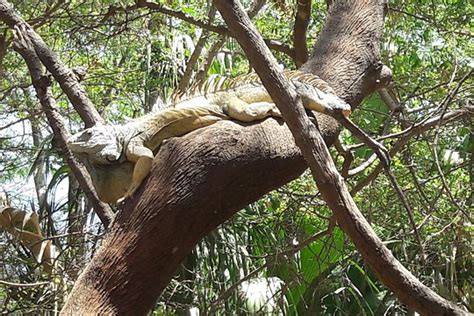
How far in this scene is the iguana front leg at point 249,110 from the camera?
256 cm

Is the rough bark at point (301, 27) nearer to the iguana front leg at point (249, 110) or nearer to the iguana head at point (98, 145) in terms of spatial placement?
the iguana front leg at point (249, 110)

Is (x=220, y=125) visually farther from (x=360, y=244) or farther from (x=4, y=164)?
(x=4, y=164)

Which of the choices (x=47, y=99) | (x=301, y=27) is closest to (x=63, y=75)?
(x=47, y=99)

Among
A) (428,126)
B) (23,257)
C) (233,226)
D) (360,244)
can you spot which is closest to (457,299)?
(233,226)

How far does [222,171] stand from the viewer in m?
2.18

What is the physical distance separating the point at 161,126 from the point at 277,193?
2.28m

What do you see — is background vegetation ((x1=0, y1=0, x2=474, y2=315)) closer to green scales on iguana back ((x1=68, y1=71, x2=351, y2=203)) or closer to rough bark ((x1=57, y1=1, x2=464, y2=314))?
green scales on iguana back ((x1=68, y1=71, x2=351, y2=203))

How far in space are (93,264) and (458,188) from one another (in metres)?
3.53

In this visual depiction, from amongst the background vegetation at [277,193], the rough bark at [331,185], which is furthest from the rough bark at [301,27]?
the rough bark at [331,185]

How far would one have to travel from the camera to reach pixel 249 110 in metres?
2.61

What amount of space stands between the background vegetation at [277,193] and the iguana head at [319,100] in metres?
0.73

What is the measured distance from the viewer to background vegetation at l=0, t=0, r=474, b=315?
4000 millimetres

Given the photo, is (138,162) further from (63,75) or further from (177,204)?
(63,75)

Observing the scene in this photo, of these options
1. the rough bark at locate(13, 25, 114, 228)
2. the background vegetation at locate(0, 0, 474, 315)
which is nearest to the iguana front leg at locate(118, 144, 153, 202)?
the rough bark at locate(13, 25, 114, 228)
